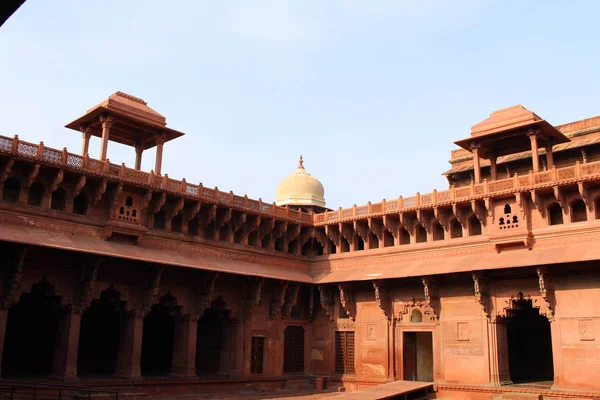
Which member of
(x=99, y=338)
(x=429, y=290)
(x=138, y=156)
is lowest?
(x=99, y=338)

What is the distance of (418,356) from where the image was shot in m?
27.3

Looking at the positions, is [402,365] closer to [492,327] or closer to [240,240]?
[492,327]

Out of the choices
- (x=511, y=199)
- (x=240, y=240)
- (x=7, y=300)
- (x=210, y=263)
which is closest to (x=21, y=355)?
(x=7, y=300)

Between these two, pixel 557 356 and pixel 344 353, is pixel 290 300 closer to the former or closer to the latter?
pixel 344 353

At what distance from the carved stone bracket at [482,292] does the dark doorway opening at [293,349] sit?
31.5 feet

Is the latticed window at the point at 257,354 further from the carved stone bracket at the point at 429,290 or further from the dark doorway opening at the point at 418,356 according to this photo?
the carved stone bracket at the point at 429,290

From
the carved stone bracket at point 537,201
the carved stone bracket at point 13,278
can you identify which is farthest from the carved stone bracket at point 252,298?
the carved stone bracket at point 537,201

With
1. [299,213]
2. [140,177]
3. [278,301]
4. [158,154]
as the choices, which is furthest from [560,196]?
[158,154]

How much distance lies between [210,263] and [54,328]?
735cm

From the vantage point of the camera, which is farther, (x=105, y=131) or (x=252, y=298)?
(x=252, y=298)

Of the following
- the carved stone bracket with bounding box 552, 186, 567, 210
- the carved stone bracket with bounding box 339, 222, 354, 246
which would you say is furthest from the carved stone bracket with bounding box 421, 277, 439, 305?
the carved stone bracket with bounding box 552, 186, 567, 210

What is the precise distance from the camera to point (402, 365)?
2630 cm

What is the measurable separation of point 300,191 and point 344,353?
1284 cm

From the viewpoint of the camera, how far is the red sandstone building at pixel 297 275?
21.7 m
